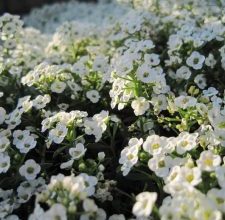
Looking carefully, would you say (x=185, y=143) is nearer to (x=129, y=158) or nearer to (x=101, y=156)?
(x=129, y=158)

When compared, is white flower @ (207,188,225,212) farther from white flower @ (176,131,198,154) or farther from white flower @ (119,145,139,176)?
white flower @ (119,145,139,176)

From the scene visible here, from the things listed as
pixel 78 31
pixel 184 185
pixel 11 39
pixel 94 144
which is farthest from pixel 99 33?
pixel 184 185

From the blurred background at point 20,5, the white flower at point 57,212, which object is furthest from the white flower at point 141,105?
the blurred background at point 20,5

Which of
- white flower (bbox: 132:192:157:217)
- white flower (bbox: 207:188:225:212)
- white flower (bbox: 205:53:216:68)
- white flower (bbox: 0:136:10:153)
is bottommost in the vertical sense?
white flower (bbox: 0:136:10:153)

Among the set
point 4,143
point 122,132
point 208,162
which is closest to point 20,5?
point 122,132

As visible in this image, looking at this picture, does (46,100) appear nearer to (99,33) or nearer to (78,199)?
(78,199)

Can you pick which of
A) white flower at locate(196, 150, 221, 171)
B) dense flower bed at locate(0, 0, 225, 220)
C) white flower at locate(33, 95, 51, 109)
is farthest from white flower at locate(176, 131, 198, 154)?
white flower at locate(33, 95, 51, 109)
